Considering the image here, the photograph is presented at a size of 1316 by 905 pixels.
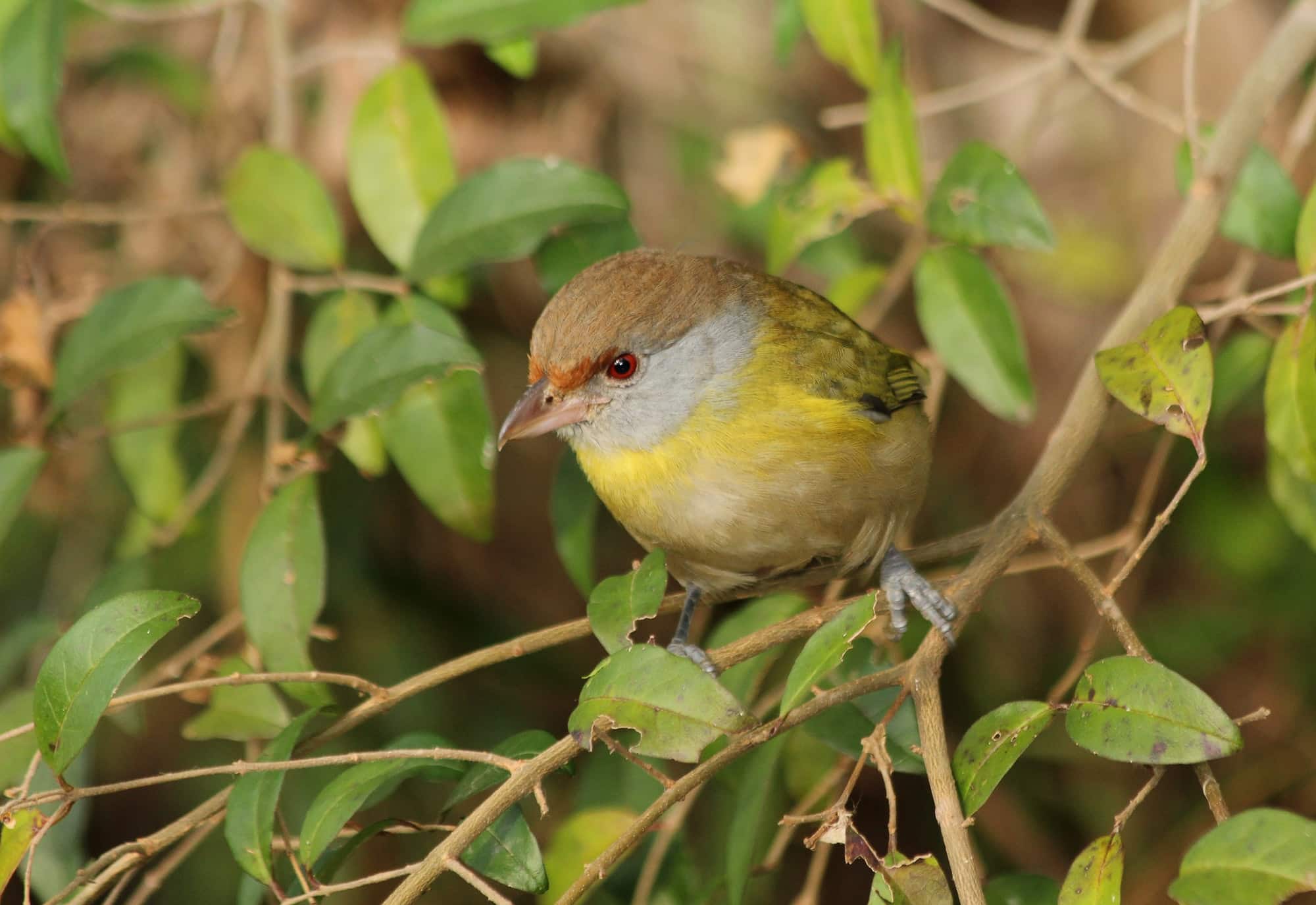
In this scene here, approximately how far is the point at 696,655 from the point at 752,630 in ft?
0.85

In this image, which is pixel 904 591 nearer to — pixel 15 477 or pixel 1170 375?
pixel 1170 375

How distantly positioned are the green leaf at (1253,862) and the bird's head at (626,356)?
57.6 inches

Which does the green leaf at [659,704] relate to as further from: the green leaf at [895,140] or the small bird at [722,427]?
the green leaf at [895,140]

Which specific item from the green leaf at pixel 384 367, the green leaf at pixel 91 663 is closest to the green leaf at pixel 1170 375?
the green leaf at pixel 384 367

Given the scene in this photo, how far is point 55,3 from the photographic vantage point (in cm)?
312

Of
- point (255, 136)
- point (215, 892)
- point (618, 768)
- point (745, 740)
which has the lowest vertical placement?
point (215, 892)

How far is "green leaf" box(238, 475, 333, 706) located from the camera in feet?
9.28

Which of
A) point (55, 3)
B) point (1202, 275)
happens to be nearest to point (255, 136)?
point (55, 3)

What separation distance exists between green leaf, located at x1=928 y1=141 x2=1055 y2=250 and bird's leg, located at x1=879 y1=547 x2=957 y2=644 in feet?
2.57

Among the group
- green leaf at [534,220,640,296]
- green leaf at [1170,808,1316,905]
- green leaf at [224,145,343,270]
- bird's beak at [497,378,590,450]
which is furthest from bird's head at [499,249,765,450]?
green leaf at [1170,808,1316,905]

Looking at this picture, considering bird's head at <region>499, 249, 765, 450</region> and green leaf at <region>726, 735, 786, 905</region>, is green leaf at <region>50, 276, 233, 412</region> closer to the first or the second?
bird's head at <region>499, 249, 765, 450</region>

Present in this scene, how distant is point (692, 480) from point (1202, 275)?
449cm

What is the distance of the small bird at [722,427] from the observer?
2875mm

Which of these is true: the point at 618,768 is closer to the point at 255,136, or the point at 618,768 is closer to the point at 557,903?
the point at 557,903
